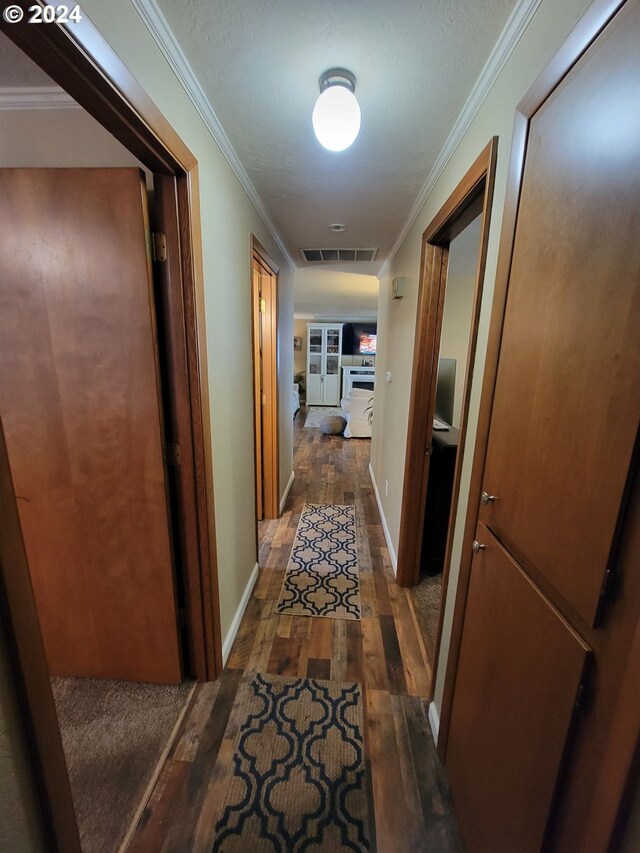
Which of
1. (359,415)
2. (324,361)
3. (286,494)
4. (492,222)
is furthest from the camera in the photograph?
(324,361)

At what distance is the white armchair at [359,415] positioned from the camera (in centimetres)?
564

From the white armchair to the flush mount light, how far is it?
4621 millimetres

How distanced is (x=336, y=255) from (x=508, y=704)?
126 inches

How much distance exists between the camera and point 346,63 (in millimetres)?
1008

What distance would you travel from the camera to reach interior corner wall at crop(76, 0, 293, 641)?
856 mm

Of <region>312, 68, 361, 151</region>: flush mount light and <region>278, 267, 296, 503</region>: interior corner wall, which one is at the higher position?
<region>312, 68, 361, 151</region>: flush mount light

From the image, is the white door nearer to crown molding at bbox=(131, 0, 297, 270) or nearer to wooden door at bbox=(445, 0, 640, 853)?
crown molding at bbox=(131, 0, 297, 270)

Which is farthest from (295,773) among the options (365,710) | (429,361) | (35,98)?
(35,98)

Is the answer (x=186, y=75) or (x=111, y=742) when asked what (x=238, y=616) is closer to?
(x=111, y=742)

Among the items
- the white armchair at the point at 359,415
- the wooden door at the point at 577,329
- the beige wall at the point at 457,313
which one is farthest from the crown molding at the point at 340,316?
the wooden door at the point at 577,329

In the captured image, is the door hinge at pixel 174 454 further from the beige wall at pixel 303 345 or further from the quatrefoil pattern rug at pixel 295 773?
the beige wall at pixel 303 345

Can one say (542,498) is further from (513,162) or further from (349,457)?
(349,457)

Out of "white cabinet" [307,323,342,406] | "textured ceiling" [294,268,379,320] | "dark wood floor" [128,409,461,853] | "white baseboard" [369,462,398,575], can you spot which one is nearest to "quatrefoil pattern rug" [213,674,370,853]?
"dark wood floor" [128,409,461,853]

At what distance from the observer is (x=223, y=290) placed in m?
1.50
